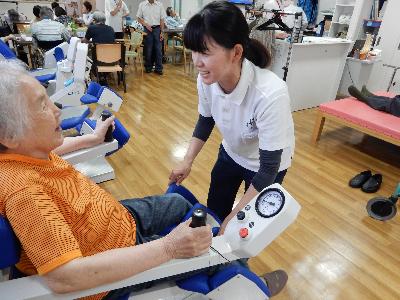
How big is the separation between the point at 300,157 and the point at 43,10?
384cm

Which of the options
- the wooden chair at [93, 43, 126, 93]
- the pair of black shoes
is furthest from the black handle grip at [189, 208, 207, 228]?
the wooden chair at [93, 43, 126, 93]

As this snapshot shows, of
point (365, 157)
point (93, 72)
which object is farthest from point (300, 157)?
point (93, 72)

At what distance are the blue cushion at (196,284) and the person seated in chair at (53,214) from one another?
15 cm

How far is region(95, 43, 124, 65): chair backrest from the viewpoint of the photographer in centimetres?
403

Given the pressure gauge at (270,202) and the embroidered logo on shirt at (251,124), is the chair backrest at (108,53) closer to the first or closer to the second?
the embroidered logo on shirt at (251,124)

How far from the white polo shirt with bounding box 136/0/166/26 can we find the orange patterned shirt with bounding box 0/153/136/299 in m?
4.93

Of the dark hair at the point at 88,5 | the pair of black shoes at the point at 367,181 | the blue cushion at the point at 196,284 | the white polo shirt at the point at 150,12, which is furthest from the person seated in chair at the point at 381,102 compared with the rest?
the dark hair at the point at 88,5

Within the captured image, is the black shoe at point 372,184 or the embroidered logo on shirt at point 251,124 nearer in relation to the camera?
the embroidered logo on shirt at point 251,124

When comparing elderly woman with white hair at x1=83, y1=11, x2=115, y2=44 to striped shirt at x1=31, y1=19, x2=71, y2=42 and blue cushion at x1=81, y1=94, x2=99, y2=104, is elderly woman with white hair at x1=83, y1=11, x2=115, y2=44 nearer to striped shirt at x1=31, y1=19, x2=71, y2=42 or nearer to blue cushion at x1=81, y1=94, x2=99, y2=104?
striped shirt at x1=31, y1=19, x2=71, y2=42

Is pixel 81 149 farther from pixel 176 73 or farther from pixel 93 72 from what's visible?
pixel 176 73

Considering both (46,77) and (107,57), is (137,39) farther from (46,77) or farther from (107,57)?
(46,77)

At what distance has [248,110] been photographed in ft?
3.50

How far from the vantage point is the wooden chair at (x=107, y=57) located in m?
4.04

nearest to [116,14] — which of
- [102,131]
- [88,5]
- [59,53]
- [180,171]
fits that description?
[88,5]
